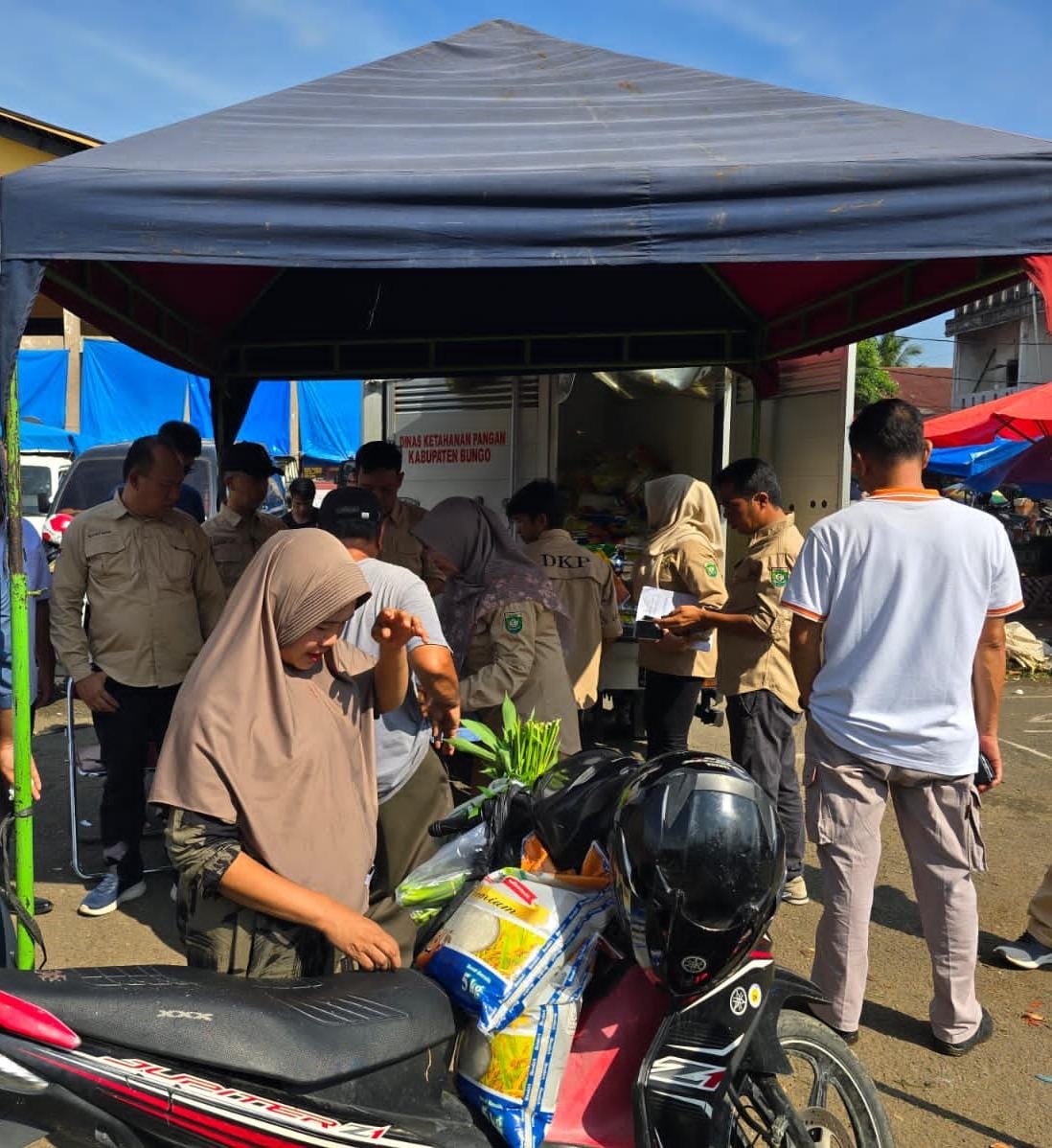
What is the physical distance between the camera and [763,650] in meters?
4.21

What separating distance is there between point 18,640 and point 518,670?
1669mm

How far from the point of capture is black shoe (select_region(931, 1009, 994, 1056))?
3225 millimetres

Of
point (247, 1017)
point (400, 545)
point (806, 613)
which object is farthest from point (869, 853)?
point (400, 545)

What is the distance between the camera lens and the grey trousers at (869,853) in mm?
3035

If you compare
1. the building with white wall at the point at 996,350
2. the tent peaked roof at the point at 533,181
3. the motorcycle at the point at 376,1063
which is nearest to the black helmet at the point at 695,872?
the motorcycle at the point at 376,1063

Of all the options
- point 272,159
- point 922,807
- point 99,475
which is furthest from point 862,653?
point 99,475

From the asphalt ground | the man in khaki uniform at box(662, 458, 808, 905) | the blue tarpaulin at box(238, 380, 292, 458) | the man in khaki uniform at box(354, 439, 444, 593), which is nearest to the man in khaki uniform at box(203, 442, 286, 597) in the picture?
the man in khaki uniform at box(354, 439, 444, 593)

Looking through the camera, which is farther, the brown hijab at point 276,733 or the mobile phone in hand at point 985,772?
the mobile phone in hand at point 985,772

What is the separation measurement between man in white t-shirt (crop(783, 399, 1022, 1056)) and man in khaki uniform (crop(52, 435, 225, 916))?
8.85ft

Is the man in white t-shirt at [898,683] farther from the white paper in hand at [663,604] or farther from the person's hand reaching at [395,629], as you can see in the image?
the white paper in hand at [663,604]

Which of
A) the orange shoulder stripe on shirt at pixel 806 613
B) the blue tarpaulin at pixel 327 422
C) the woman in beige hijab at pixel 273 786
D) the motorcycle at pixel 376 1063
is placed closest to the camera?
the motorcycle at pixel 376 1063

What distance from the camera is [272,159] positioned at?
10.4ft

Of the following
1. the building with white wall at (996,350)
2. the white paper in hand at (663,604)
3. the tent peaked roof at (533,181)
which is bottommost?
the white paper in hand at (663,604)

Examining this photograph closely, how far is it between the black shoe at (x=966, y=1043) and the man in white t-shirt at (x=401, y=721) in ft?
5.69
